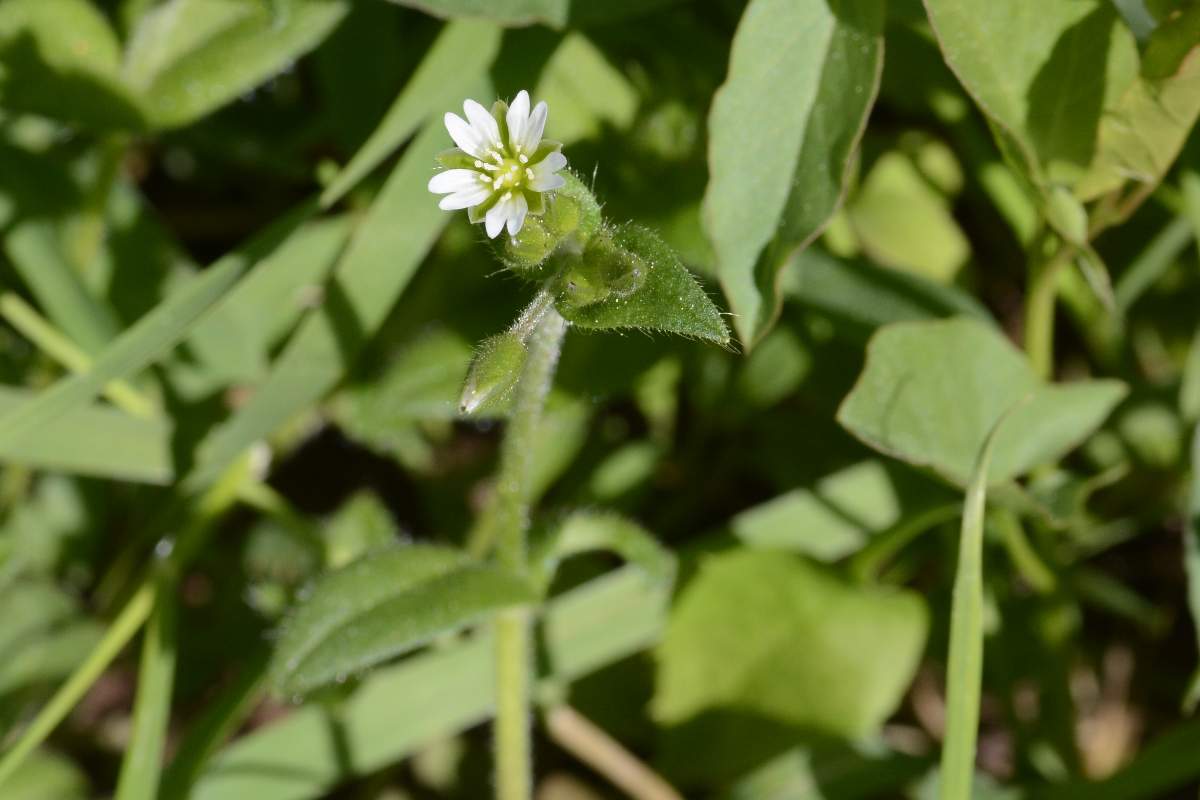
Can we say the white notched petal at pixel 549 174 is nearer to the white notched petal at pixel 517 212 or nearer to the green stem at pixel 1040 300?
the white notched petal at pixel 517 212

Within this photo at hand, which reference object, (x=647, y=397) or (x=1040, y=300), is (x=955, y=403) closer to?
(x=1040, y=300)

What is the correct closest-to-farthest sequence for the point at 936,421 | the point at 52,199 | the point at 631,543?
the point at 936,421, the point at 631,543, the point at 52,199

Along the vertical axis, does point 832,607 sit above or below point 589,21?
below

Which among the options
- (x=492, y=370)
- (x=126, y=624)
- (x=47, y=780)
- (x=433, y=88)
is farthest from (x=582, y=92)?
(x=47, y=780)

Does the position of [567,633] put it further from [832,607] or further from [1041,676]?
[1041,676]

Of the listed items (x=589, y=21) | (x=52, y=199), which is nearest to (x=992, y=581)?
(x=589, y=21)

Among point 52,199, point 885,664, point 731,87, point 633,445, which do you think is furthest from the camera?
point 633,445

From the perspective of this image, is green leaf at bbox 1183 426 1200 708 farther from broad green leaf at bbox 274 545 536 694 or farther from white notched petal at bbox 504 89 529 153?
white notched petal at bbox 504 89 529 153
